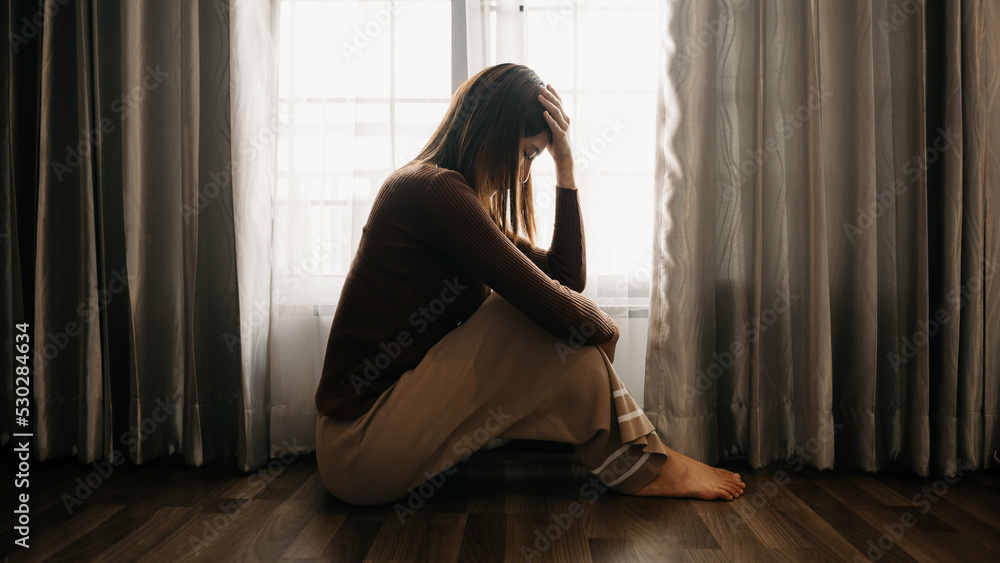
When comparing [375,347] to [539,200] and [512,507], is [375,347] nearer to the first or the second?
[512,507]

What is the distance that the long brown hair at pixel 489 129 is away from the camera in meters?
1.25

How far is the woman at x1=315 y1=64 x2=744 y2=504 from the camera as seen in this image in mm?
1165

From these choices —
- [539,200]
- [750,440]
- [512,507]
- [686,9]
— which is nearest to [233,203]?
[539,200]

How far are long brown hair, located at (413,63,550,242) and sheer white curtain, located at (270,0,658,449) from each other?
322 millimetres

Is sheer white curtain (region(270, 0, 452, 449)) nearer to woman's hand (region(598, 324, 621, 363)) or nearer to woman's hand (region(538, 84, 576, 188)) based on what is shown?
woman's hand (region(538, 84, 576, 188))

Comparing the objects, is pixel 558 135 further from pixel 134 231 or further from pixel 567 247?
pixel 134 231

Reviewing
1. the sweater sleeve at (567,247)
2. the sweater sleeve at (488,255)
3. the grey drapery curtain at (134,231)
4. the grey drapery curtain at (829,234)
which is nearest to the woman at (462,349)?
the sweater sleeve at (488,255)

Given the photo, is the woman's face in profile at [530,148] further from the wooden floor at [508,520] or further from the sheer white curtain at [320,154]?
the wooden floor at [508,520]

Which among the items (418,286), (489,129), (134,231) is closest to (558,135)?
(489,129)

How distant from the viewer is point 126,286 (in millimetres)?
1664

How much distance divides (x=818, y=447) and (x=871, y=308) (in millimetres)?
396

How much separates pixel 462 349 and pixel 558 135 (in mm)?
564

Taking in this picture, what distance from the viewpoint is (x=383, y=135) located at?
1617mm

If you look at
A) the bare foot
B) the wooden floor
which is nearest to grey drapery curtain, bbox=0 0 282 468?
the wooden floor
